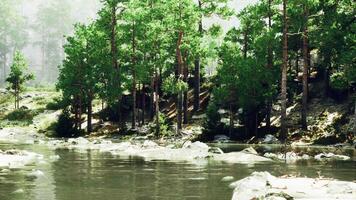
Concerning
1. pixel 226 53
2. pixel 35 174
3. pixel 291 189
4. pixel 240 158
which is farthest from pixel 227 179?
pixel 226 53

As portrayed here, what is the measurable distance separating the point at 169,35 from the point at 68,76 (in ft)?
40.4

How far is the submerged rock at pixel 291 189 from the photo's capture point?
9.48 m

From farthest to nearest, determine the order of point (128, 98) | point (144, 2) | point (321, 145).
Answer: point (128, 98) → point (144, 2) → point (321, 145)

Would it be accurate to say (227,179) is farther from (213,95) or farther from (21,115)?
(21,115)

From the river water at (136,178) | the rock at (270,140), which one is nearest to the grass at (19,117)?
the rock at (270,140)

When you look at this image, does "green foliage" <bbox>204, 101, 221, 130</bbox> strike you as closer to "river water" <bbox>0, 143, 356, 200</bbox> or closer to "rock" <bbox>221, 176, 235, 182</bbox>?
"river water" <bbox>0, 143, 356, 200</bbox>

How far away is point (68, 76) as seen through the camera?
4806 centimetres

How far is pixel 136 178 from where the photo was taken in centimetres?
1512

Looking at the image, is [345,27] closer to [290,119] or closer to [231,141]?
[290,119]

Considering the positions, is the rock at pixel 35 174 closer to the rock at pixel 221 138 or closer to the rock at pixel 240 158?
the rock at pixel 240 158

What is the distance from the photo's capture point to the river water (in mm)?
11695

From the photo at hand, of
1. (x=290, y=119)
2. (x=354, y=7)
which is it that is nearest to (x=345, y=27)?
(x=354, y=7)

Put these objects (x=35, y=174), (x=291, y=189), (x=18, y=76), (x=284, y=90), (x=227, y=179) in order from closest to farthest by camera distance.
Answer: (x=291, y=189)
(x=227, y=179)
(x=35, y=174)
(x=284, y=90)
(x=18, y=76)

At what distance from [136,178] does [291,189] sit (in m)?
5.98
